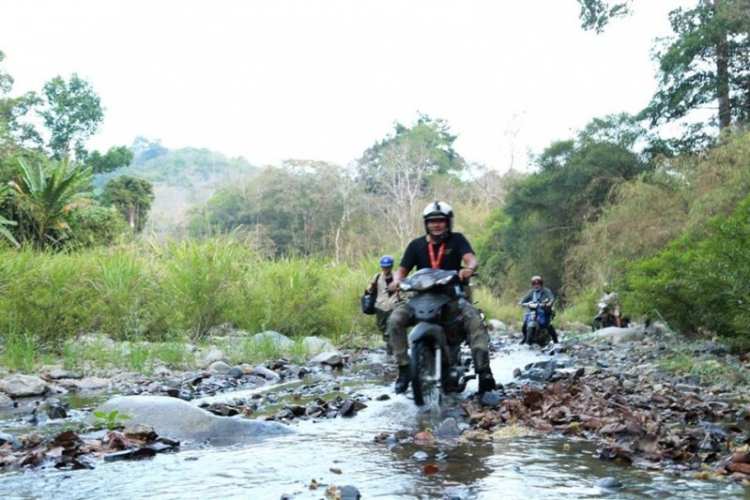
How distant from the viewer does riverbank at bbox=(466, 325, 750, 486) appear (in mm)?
4785

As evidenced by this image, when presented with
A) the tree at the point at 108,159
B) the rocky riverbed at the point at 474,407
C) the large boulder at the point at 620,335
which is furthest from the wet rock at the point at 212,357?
the tree at the point at 108,159

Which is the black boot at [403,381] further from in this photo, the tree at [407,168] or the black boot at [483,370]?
the tree at [407,168]

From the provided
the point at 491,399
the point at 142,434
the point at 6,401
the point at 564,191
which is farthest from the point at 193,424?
the point at 564,191

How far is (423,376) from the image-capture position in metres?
7.43

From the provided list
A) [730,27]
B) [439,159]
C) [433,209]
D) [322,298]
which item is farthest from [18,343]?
[439,159]

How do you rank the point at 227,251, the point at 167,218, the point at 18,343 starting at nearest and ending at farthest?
the point at 18,343 < the point at 227,251 < the point at 167,218

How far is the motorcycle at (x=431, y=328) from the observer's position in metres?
7.39

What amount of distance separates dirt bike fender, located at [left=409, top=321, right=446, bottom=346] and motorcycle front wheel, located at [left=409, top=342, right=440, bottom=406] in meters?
0.06

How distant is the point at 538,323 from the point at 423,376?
10645 mm

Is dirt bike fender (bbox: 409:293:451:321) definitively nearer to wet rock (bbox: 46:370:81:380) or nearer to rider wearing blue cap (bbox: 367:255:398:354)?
rider wearing blue cap (bbox: 367:255:398:354)

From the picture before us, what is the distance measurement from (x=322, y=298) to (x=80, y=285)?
5658 millimetres

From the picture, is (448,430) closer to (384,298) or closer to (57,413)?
(57,413)

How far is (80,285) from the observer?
13.1m

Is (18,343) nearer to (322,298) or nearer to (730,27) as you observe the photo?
(322,298)
